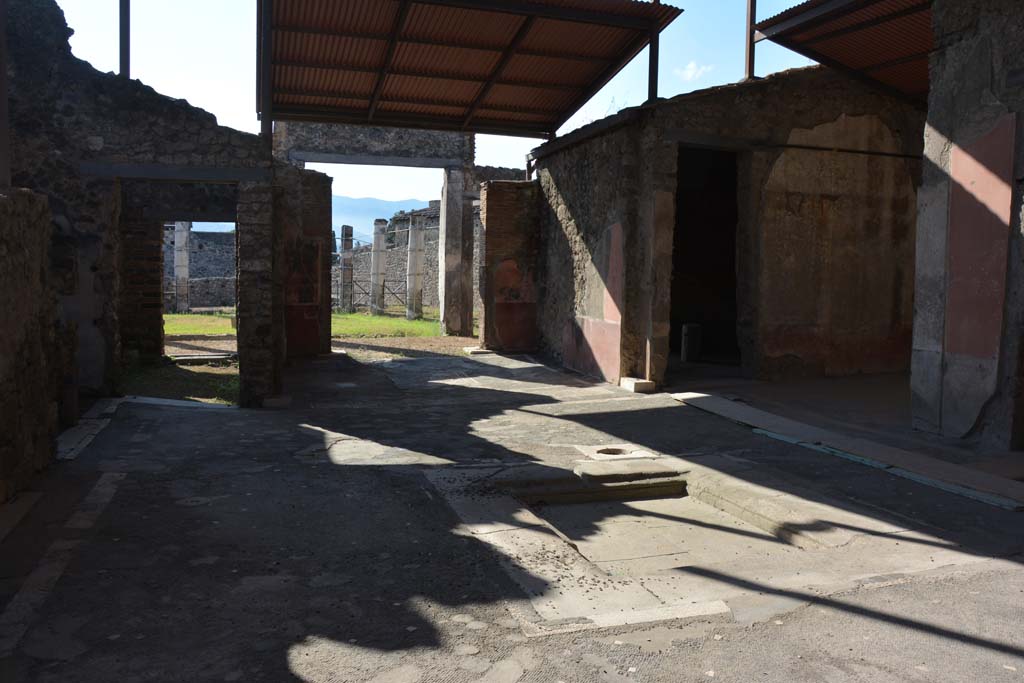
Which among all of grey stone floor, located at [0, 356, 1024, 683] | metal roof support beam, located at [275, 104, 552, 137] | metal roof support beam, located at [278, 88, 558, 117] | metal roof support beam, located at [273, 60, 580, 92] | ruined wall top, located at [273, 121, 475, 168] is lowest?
grey stone floor, located at [0, 356, 1024, 683]

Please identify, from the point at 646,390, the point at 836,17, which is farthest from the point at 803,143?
the point at 646,390

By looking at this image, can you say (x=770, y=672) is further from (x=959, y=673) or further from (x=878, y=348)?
(x=878, y=348)

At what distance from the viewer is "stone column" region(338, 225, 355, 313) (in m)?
26.6

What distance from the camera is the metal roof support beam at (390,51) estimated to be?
9.61 m

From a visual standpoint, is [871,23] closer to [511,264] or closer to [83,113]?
[511,264]

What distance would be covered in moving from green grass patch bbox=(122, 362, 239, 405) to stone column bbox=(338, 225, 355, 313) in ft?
43.9

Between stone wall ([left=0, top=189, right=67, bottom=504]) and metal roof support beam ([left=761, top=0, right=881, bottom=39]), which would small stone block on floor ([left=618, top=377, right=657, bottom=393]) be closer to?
metal roof support beam ([left=761, top=0, right=881, bottom=39])

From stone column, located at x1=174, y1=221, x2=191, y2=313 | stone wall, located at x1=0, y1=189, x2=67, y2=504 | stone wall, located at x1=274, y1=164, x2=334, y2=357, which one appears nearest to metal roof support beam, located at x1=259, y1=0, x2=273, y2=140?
stone wall, located at x1=274, y1=164, x2=334, y2=357

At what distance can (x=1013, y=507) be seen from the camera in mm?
4883

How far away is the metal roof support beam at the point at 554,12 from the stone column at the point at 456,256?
964 centimetres

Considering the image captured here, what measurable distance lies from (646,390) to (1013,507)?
500 cm

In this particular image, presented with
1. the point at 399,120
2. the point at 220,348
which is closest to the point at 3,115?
the point at 399,120

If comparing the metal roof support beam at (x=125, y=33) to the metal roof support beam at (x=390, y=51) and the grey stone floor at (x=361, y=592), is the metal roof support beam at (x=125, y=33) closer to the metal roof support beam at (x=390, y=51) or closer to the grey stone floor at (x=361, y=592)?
the metal roof support beam at (x=390, y=51)

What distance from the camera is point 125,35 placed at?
9.11 metres
